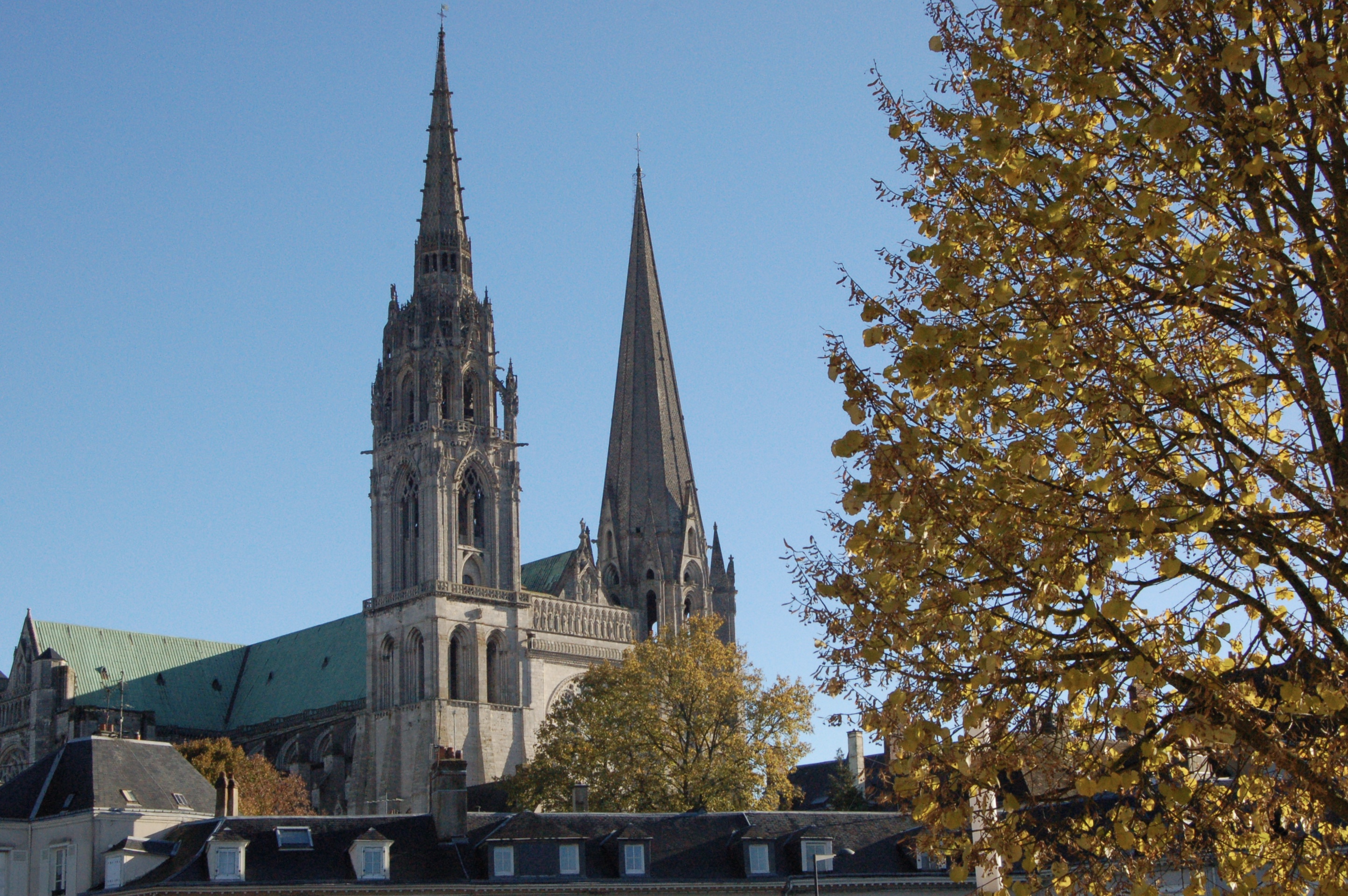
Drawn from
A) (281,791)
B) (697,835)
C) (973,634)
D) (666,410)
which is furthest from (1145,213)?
(666,410)

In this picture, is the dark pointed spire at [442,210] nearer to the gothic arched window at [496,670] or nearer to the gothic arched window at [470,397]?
the gothic arched window at [470,397]

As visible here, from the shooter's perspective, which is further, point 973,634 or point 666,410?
point 666,410

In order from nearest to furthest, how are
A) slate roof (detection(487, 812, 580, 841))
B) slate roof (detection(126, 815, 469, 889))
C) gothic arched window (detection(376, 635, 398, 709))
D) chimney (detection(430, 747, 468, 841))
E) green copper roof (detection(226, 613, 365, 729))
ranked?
1. slate roof (detection(126, 815, 469, 889))
2. slate roof (detection(487, 812, 580, 841))
3. chimney (detection(430, 747, 468, 841))
4. gothic arched window (detection(376, 635, 398, 709))
5. green copper roof (detection(226, 613, 365, 729))

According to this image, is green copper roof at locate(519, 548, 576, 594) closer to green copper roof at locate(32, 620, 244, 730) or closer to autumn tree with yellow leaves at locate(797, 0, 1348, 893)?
green copper roof at locate(32, 620, 244, 730)

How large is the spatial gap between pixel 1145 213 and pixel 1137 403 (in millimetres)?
1340

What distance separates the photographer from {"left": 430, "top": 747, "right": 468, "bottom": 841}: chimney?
43250 millimetres

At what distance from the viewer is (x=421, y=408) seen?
90812 millimetres

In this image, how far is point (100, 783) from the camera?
4497 centimetres

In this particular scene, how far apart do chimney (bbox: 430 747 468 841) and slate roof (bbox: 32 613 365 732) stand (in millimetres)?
50840

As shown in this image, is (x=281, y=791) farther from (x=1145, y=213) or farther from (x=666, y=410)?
(x=1145, y=213)

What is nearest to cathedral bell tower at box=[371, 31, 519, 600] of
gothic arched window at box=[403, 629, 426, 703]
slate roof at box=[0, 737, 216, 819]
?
gothic arched window at box=[403, 629, 426, 703]

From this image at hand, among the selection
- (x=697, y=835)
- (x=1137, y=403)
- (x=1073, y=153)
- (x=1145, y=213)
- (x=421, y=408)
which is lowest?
(x=697, y=835)

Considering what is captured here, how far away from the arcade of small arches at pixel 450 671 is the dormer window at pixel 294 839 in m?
43.1

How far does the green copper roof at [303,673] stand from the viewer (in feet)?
313
